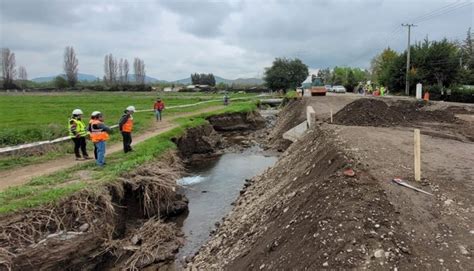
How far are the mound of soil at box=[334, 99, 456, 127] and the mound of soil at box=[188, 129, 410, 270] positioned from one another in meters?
10.4

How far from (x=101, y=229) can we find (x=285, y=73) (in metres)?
82.0

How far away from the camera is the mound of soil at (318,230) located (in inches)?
241

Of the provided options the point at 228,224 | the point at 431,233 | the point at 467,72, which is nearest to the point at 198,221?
the point at 228,224

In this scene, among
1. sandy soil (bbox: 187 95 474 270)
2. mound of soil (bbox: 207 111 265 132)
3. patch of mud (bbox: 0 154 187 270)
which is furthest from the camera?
mound of soil (bbox: 207 111 265 132)

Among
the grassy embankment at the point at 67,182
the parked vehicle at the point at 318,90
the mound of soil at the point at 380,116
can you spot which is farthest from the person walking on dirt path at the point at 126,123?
the parked vehicle at the point at 318,90

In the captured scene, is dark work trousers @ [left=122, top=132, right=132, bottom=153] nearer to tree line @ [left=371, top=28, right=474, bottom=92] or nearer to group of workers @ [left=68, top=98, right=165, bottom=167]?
group of workers @ [left=68, top=98, right=165, bottom=167]

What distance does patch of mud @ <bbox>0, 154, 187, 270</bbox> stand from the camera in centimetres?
859

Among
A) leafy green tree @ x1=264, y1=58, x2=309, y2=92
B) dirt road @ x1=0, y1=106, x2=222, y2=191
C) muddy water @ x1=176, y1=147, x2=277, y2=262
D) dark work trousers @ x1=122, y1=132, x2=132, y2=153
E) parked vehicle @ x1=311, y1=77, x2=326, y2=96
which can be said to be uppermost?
leafy green tree @ x1=264, y1=58, x2=309, y2=92

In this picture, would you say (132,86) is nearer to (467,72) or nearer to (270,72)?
(270,72)

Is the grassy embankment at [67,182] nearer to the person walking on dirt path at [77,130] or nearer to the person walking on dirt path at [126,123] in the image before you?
the person walking on dirt path at [126,123]

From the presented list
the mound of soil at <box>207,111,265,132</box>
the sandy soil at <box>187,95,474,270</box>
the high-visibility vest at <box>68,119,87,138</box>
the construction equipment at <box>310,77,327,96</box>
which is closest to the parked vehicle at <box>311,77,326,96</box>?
the construction equipment at <box>310,77,327,96</box>

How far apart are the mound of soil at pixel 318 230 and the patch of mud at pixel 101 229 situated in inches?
67.7

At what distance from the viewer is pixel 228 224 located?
12.3 metres

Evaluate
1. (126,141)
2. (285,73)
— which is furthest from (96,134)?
(285,73)
